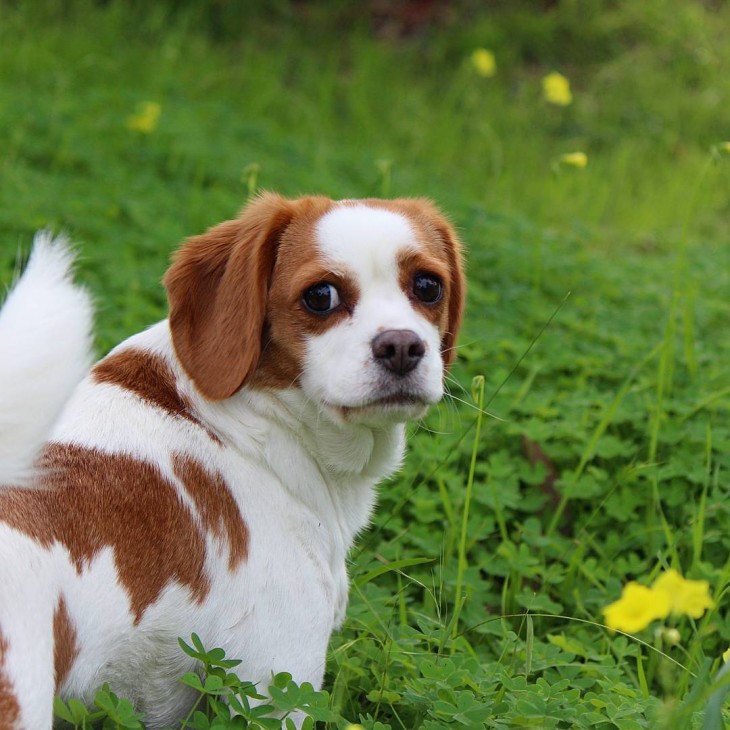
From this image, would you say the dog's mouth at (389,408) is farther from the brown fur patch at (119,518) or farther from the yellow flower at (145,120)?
the yellow flower at (145,120)

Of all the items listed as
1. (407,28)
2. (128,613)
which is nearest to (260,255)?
(128,613)

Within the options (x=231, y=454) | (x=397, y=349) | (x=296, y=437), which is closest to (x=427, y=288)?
(x=397, y=349)

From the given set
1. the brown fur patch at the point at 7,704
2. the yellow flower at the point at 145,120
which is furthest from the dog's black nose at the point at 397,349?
the yellow flower at the point at 145,120

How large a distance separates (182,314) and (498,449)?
1.76 m

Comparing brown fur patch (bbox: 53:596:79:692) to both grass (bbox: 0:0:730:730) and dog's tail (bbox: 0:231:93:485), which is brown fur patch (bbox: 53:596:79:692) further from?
dog's tail (bbox: 0:231:93:485)

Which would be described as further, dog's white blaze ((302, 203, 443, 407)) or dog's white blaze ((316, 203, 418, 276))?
dog's white blaze ((316, 203, 418, 276))

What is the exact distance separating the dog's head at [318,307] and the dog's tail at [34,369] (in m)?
0.56

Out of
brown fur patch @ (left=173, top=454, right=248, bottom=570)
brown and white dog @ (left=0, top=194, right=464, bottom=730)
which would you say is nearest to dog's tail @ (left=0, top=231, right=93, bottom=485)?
brown and white dog @ (left=0, top=194, right=464, bottom=730)

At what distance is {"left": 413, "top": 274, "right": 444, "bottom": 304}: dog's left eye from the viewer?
2822mm

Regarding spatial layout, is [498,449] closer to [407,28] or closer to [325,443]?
[325,443]

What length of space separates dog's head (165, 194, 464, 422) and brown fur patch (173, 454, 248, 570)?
0.70 feet

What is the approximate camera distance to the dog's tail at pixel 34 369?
2.06 metres

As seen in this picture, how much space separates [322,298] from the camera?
2.71 m

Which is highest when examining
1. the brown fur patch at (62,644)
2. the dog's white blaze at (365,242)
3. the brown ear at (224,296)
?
the dog's white blaze at (365,242)
